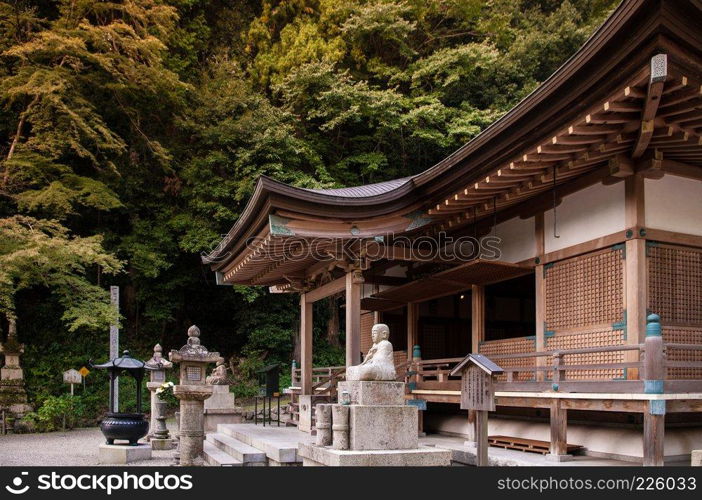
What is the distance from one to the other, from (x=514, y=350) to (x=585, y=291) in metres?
1.96

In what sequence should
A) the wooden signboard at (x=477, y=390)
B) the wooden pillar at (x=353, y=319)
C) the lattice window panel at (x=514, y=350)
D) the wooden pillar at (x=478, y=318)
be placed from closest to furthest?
the wooden signboard at (x=477, y=390) → the lattice window panel at (x=514, y=350) → the wooden pillar at (x=353, y=319) → the wooden pillar at (x=478, y=318)

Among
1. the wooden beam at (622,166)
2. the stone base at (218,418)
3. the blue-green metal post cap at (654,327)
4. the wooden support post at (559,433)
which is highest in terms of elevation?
the wooden beam at (622,166)

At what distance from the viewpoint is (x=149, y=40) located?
19875 mm

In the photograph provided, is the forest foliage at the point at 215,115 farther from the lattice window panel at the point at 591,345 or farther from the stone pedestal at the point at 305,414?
the lattice window panel at the point at 591,345

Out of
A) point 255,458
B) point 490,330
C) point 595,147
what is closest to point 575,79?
point 595,147

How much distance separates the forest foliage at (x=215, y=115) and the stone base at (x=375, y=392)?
14393 millimetres

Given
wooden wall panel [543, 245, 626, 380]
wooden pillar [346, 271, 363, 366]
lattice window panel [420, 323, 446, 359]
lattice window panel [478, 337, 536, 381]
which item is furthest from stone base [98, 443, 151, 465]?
wooden wall panel [543, 245, 626, 380]

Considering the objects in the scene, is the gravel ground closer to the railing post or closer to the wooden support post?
the wooden support post

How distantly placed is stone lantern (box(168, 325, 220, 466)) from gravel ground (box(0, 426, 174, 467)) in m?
1.21

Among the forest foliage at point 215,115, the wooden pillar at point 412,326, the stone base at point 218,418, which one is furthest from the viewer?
the forest foliage at point 215,115

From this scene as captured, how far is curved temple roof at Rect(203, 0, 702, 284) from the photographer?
20.0ft

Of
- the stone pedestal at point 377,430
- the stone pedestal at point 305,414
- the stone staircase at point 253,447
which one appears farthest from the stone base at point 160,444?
the stone pedestal at point 377,430

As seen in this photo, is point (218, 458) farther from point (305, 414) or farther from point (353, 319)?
point (353, 319)

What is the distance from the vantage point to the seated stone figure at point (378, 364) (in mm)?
7305
